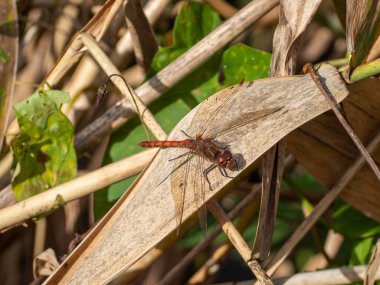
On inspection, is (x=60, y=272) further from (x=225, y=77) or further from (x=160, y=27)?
(x=160, y=27)

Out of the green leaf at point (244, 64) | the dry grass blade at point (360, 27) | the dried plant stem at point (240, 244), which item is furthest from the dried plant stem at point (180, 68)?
the dried plant stem at point (240, 244)

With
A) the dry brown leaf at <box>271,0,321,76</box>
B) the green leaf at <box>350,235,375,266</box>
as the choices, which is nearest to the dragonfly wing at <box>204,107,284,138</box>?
the dry brown leaf at <box>271,0,321,76</box>

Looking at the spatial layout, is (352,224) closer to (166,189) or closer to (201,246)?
Answer: (201,246)

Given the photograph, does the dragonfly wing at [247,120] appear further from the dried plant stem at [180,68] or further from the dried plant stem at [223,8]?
the dried plant stem at [223,8]

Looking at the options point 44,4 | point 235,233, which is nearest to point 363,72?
point 235,233

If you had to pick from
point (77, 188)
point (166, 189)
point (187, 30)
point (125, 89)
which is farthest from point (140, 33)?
point (166, 189)

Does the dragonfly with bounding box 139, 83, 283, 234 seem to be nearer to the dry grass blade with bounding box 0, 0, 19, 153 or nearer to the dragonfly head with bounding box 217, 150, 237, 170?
the dragonfly head with bounding box 217, 150, 237, 170

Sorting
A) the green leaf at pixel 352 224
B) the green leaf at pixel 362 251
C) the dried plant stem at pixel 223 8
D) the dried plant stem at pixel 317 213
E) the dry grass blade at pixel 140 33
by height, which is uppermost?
the dried plant stem at pixel 223 8
